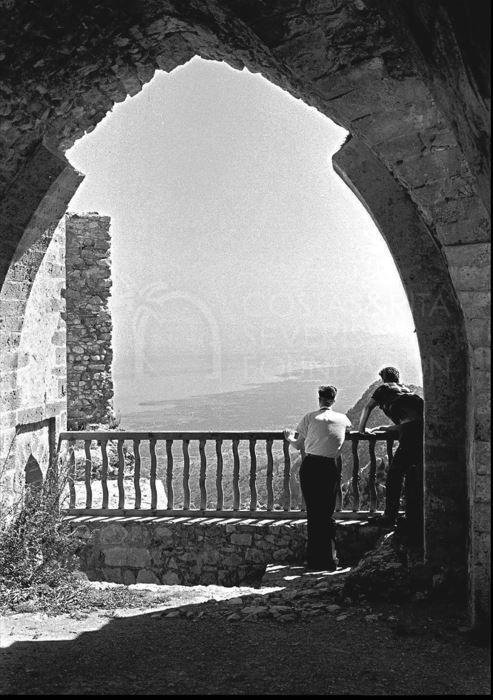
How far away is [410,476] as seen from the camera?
5.39 meters

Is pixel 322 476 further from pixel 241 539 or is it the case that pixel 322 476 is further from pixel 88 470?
pixel 88 470

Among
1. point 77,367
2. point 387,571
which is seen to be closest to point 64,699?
point 387,571

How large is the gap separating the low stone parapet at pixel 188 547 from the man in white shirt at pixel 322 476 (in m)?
0.35

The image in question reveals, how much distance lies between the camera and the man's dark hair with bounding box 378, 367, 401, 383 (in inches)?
234

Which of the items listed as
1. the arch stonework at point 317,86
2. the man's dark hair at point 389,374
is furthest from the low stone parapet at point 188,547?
the arch stonework at point 317,86

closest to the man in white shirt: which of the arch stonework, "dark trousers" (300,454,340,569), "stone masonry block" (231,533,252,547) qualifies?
"dark trousers" (300,454,340,569)

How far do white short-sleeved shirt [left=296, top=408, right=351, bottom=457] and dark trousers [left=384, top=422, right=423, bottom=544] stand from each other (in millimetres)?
663

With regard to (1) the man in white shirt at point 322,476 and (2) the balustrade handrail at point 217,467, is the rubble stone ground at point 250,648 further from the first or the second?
(2) the balustrade handrail at point 217,467

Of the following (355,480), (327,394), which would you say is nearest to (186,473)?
(355,480)

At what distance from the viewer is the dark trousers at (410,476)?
5.21m

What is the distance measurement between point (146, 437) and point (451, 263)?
4.66 m

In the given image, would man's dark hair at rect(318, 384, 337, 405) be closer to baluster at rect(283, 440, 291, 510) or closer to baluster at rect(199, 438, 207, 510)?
baluster at rect(283, 440, 291, 510)

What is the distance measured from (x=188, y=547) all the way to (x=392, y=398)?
2930 mm

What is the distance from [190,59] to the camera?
4875mm
